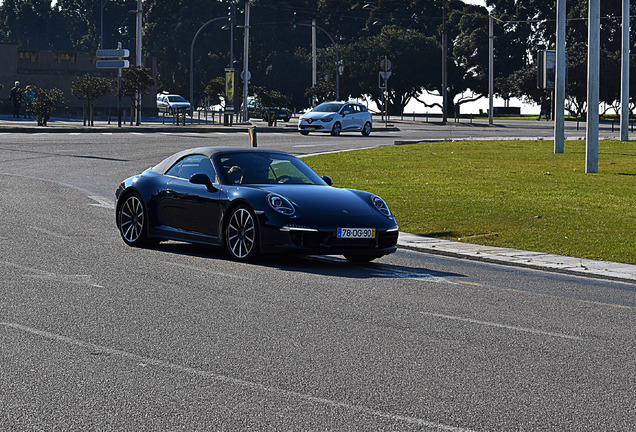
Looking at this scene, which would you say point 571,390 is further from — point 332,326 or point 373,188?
point 373,188

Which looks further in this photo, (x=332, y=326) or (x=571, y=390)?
(x=332, y=326)

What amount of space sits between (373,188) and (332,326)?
13.1 metres

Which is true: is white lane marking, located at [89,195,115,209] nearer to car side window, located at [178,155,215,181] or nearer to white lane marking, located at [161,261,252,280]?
car side window, located at [178,155,215,181]

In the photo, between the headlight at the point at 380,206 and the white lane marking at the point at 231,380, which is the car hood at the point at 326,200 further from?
the white lane marking at the point at 231,380

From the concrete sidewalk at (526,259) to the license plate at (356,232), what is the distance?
1968 millimetres

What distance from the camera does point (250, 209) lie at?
12.0 m

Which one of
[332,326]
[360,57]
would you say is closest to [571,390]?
[332,326]

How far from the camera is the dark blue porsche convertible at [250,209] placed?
11703 mm

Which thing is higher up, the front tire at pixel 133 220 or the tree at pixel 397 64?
the tree at pixel 397 64

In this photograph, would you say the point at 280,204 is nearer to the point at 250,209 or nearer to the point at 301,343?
the point at 250,209

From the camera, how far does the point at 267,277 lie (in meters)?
11.0

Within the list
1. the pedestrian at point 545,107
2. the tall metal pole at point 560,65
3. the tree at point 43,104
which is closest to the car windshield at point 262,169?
the tall metal pole at point 560,65

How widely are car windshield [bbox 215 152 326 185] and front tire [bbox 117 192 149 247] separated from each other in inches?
46.9

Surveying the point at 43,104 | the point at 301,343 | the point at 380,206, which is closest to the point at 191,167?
the point at 380,206
